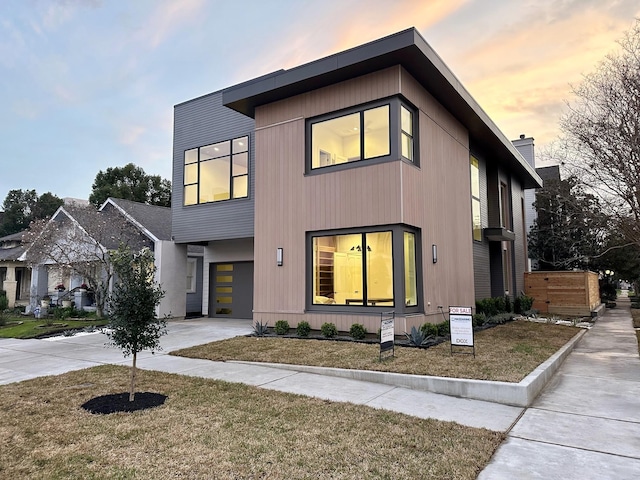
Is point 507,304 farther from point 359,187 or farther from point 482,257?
point 359,187

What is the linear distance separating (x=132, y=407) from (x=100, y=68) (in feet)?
55.8

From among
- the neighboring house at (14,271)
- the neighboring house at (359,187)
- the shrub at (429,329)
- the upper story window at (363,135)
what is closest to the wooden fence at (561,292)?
the neighboring house at (359,187)

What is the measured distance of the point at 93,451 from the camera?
12.3ft

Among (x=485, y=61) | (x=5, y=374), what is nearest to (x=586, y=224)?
(x=485, y=61)

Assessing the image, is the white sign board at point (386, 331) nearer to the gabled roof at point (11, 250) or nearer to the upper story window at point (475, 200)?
the upper story window at point (475, 200)

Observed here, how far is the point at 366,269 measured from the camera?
947 cm

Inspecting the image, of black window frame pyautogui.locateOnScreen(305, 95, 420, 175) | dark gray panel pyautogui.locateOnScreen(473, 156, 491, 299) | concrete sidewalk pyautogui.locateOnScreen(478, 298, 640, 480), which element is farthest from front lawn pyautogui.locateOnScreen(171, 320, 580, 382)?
black window frame pyautogui.locateOnScreen(305, 95, 420, 175)

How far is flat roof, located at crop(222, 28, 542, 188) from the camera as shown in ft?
28.9

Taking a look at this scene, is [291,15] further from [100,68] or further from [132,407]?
[132,407]

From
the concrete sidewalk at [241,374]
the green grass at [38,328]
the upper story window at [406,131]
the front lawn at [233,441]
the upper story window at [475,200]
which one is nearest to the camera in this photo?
the front lawn at [233,441]

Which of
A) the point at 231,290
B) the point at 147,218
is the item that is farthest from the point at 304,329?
the point at 147,218

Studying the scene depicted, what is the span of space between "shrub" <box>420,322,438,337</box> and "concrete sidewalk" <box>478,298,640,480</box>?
2.46 metres

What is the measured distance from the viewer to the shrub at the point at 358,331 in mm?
9047

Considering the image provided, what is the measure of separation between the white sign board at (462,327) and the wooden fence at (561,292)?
1218 centimetres
